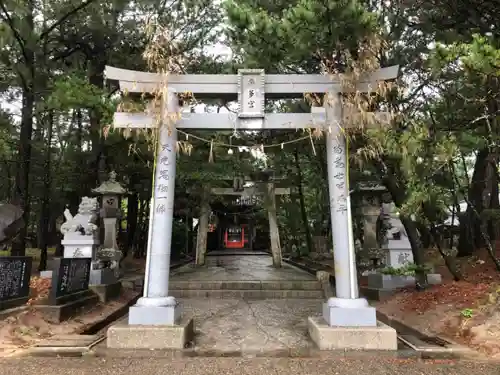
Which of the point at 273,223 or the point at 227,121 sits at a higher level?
the point at 227,121

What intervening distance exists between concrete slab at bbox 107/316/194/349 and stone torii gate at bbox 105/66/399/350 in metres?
0.11

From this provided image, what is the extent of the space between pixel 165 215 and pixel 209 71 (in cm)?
744

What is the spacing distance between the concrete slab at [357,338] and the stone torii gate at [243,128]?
16cm

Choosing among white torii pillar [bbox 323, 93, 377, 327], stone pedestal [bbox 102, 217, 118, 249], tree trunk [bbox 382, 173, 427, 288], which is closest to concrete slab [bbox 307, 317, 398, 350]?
white torii pillar [bbox 323, 93, 377, 327]

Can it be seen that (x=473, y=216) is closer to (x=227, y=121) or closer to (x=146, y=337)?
(x=227, y=121)

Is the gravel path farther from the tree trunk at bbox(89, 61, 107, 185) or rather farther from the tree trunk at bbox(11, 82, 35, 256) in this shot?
the tree trunk at bbox(89, 61, 107, 185)

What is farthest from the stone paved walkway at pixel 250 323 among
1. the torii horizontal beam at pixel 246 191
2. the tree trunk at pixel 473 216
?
the torii horizontal beam at pixel 246 191

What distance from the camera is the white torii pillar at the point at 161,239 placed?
598 centimetres

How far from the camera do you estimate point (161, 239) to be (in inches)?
251

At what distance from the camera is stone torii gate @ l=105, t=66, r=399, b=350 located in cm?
602

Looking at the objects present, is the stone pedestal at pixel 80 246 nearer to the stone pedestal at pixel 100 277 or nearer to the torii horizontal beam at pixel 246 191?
the stone pedestal at pixel 100 277

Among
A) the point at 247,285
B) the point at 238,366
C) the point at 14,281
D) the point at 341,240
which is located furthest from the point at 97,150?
the point at 238,366

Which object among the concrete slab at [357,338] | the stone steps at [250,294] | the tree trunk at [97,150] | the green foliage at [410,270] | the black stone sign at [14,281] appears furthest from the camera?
the tree trunk at [97,150]

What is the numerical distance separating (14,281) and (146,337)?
12.2ft
